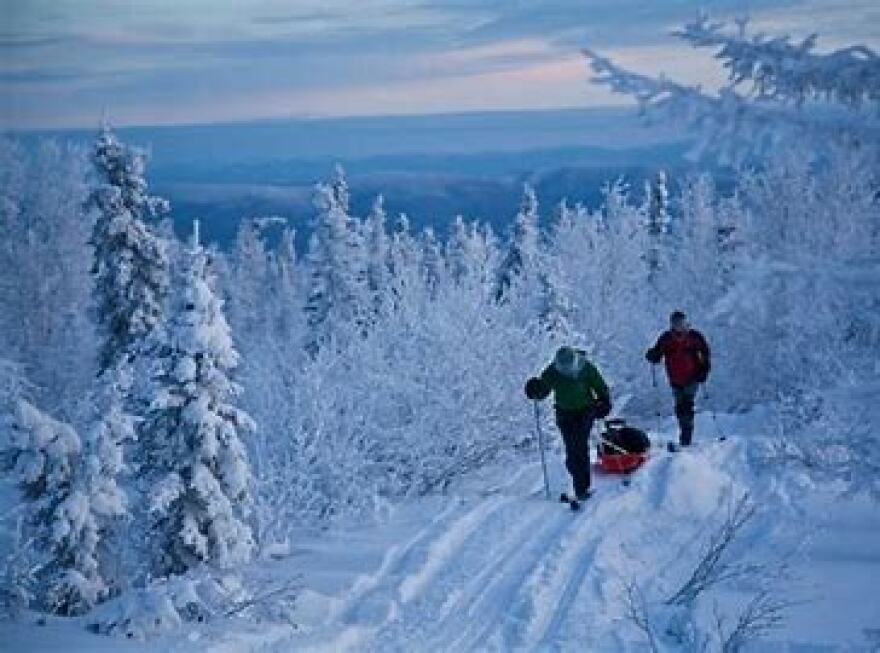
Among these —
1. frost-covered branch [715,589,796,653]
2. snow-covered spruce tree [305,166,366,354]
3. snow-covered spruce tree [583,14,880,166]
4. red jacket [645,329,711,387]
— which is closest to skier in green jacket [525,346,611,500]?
red jacket [645,329,711,387]

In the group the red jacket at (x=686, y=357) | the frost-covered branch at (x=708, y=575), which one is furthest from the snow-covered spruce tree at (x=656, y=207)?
the frost-covered branch at (x=708, y=575)

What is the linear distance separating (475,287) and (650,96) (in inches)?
630

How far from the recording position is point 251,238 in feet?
246

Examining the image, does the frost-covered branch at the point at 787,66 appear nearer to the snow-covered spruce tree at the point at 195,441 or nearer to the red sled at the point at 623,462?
the snow-covered spruce tree at the point at 195,441

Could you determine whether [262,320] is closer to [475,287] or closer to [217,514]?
[475,287]

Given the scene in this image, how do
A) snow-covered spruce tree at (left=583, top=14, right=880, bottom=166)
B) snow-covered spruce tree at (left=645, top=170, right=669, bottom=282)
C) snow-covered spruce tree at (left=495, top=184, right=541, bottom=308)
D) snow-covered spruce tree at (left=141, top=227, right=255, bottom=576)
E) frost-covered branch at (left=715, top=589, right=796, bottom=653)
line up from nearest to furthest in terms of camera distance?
snow-covered spruce tree at (left=583, top=14, right=880, bottom=166)
frost-covered branch at (left=715, top=589, right=796, bottom=653)
snow-covered spruce tree at (left=141, top=227, right=255, bottom=576)
snow-covered spruce tree at (left=495, top=184, right=541, bottom=308)
snow-covered spruce tree at (left=645, top=170, right=669, bottom=282)

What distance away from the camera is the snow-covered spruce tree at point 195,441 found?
1020 cm

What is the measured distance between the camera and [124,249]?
1009 inches

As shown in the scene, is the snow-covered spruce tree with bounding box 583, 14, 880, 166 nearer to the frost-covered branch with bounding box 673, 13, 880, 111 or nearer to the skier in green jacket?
the frost-covered branch with bounding box 673, 13, 880, 111

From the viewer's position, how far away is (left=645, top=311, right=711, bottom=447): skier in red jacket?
14.3 m

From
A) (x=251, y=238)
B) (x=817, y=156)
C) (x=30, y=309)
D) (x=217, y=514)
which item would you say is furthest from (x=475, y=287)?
(x=251, y=238)

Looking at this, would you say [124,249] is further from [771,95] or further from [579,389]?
[771,95]

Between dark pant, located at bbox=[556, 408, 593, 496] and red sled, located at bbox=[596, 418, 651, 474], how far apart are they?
3.38ft

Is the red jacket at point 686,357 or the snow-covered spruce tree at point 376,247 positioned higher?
the red jacket at point 686,357
